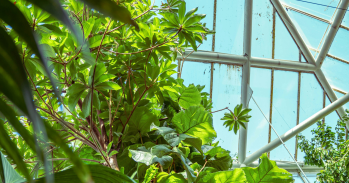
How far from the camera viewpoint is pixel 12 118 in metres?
0.10

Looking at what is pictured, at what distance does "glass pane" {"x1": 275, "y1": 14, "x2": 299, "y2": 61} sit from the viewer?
6.42m

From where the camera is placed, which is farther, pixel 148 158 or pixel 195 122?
pixel 195 122

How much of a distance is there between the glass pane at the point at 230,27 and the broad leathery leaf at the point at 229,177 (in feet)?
18.4

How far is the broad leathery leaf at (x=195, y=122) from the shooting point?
0.86m

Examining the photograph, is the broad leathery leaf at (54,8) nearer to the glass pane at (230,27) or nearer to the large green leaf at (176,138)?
the large green leaf at (176,138)

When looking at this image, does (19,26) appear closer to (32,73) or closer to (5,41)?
(5,41)

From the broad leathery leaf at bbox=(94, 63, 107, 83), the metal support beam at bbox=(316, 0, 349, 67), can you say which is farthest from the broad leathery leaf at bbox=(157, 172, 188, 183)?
the metal support beam at bbox=(316, 0, 349, 67)

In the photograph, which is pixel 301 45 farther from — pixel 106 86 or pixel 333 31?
pixel 106 86

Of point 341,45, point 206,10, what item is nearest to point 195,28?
point 206,10

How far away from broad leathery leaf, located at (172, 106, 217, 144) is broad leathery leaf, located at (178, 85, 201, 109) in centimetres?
23

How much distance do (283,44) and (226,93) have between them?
2047 mm

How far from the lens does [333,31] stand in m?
5.66

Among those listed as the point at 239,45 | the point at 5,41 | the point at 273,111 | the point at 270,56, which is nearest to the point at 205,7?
the point at 239,45

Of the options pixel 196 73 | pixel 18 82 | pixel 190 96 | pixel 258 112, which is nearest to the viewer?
pixel 18 82
